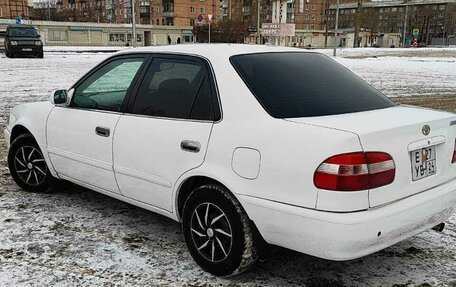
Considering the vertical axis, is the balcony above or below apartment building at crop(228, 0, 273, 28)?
below

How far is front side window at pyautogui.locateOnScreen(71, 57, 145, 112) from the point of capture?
409cm

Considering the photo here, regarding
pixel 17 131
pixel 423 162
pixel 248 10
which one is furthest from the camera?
pixel 248 10

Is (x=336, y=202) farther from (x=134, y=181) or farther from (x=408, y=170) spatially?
(x=134, y=181)

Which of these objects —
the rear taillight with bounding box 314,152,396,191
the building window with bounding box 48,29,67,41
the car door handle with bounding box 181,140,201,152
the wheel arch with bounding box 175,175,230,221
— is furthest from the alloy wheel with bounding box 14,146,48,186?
the building window with bounding box 48,29,67,41

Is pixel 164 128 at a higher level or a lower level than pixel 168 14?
lower

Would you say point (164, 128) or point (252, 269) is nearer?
point (252, 269)

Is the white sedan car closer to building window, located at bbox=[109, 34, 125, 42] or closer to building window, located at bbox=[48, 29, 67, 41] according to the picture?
building window, located at bbox=[48, 29, 67, 41]

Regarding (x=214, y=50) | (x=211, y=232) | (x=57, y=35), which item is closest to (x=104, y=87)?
(x=214, y=50)

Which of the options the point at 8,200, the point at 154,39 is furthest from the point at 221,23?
the point at 8,200

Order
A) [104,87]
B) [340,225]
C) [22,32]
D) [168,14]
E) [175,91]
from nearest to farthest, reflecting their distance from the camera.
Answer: [340,225], [175,91], [104,87], [22,32], [168,14]

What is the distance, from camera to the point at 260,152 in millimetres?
2990

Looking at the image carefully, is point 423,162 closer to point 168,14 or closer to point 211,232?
point 211,232

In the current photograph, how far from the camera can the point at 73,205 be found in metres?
4.74

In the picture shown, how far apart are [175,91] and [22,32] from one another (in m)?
28.4
